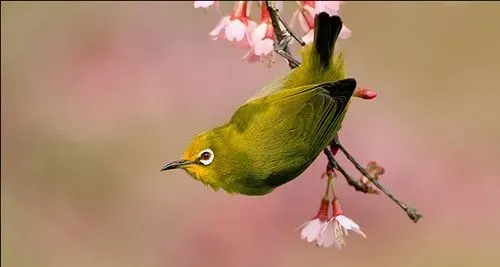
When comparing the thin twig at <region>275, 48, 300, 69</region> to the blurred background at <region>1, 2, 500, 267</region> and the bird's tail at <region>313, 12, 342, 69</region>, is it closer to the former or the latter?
the bird's tail at <region>313, 12, 342, 69</region>

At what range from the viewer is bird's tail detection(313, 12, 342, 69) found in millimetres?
2902

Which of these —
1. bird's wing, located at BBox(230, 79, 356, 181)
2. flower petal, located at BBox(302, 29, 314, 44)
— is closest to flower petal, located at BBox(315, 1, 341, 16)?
flower petal, located at BBox(302, 29, 314, 44)

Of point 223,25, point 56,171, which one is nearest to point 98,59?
point 56,171

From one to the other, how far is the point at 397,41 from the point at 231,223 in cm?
296

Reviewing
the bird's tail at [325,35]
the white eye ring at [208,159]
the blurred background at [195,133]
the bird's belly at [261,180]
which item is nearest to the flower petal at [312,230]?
the bird's belly at [261,180]

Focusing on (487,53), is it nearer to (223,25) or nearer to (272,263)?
(272,263)

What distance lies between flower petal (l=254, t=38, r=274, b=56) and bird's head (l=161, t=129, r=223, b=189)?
39 cm

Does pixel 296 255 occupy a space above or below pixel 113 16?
below

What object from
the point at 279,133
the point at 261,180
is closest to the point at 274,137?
the point at 279,133

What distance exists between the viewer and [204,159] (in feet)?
9.63

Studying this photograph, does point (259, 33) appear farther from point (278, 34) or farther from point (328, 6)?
point (328, 6)

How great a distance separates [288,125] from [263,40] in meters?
0.39

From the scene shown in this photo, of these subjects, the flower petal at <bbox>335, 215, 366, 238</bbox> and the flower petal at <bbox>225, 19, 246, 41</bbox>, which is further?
the flower petal at <bbox>225, 19, 246, 41</bbox>

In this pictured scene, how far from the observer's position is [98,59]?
862cm
